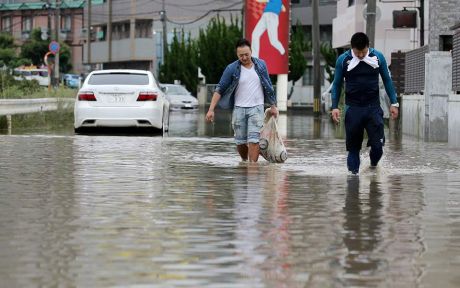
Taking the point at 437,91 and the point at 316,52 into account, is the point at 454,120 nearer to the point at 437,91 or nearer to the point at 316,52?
the point at 437,91

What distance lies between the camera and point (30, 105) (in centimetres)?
3541

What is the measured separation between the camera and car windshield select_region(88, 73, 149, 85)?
1111 inches

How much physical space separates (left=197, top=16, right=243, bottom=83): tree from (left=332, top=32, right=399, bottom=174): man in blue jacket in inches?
2738

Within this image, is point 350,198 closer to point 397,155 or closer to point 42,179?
point 42,179

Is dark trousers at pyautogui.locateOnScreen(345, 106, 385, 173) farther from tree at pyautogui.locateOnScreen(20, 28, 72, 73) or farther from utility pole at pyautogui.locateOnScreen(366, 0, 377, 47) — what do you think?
tree at pyautogui.locateOnScreen(20, 28, 72, 73)

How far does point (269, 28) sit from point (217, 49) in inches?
807

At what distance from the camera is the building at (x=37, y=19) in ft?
444

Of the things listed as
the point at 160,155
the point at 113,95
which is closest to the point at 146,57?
the point at 113,95

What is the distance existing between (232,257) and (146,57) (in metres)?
110

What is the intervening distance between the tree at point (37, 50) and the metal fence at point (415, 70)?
97147 millimetres

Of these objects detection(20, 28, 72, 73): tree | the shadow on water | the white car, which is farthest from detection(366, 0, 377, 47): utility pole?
detection(20, 28, 72, 73): tree

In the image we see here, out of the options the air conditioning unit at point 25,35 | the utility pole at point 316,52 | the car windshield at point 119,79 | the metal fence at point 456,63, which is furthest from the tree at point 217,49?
the metal fence at point 456,63

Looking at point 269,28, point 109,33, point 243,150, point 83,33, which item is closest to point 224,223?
point 243,150

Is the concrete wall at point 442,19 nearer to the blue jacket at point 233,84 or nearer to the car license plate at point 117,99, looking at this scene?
the car license plate at point 117,99
